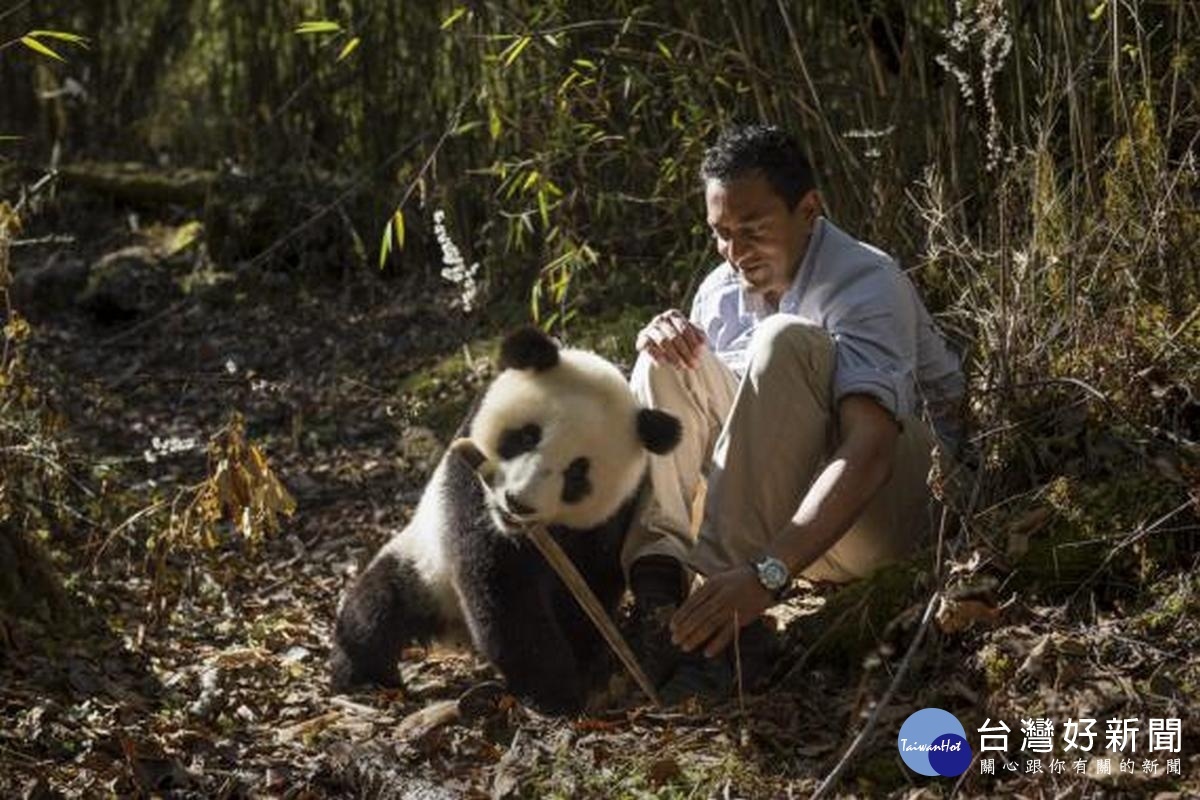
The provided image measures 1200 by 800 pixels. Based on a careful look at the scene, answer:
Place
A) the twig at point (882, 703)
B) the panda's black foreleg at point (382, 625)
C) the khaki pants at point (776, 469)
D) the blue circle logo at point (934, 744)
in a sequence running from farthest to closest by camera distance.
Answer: the panda's black foreleg at point (382, 625) < the khaki pants at point (776, 469) < the blue circle logo at point (934, 744) < the twig at point (882, 703)

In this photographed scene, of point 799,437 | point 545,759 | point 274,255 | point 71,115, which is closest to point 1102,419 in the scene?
point 799,437

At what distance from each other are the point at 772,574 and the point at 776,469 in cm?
36

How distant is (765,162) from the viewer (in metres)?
3.83

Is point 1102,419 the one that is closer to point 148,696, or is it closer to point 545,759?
point 545,759

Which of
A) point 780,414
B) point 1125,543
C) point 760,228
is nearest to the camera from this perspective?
point 1125,543

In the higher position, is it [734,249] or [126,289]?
[734,249]

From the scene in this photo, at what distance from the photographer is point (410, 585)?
13.4 feet

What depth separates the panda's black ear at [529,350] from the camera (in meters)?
3.80

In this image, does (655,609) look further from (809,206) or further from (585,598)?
(809,206)

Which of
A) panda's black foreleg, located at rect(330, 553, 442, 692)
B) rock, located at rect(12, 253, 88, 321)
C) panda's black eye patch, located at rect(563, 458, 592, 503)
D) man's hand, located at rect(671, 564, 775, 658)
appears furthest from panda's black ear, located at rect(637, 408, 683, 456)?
rock, located at rect(12, 253, 88, 321)

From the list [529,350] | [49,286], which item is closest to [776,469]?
[529,350]

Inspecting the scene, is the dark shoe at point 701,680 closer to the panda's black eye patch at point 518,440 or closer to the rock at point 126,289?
the panda's black eye patch at point 518,440

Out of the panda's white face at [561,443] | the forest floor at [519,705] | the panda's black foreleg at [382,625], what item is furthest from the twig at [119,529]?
the panda's white face at [561,443]

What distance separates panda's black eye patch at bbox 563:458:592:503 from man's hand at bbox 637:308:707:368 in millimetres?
327
